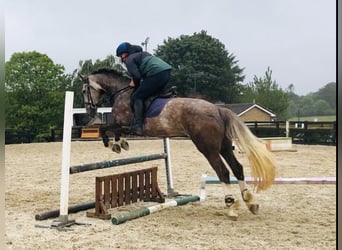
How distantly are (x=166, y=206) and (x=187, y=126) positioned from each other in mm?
1014

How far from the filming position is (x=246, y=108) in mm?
30719

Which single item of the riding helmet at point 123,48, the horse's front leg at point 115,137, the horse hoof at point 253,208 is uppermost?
the riding helmet at point 123,48

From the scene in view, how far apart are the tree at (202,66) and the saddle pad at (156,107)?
2737 centimetres

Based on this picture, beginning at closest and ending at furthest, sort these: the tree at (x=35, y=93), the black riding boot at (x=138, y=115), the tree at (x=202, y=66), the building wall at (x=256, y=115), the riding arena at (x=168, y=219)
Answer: the riding arena at (x=168, y=219) → the black riding boot at (x=138, y=115) → the tree at (x=35, y=93) → the building wall at (x=256, y=115) → the tree at (x=202, y=66)

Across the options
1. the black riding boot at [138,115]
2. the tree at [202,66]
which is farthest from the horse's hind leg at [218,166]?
the tree at [202,66]

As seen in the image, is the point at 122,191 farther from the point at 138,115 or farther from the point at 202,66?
the point at 202,66

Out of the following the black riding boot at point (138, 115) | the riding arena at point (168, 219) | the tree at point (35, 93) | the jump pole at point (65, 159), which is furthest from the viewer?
the tree at point (35, 93)

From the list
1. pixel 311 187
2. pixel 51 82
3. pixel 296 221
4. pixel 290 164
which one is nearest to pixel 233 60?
pixel 51 82

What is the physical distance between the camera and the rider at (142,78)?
4.46 metres

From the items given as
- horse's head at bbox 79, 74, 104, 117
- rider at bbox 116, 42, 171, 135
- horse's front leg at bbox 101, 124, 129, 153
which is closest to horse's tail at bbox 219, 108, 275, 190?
rider at bbox 116, 42, 171, 135

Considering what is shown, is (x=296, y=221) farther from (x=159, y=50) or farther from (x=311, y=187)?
(x=159, y=50)

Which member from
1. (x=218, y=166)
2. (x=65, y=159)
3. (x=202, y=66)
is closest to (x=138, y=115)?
(x=65, y=159)

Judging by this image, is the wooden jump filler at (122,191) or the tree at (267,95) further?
the tree at (267,95)

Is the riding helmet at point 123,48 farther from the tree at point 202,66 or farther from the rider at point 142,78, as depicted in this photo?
the tree at point 202,66
